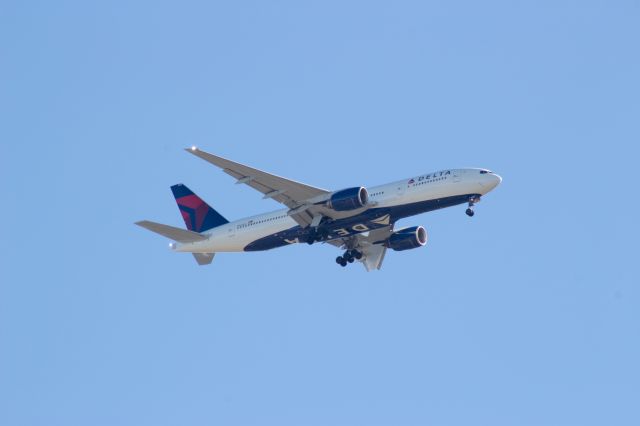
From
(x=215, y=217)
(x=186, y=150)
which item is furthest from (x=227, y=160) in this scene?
(x=215, y=217)

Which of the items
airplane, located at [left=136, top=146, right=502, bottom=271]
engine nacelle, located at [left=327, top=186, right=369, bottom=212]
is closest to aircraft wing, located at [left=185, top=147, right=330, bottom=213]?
airplane, located at [left=136, top=146, right=502, bottom=271]

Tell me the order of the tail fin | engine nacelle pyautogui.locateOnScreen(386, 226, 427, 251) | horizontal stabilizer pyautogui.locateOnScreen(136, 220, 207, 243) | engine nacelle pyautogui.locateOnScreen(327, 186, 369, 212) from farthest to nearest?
1. the tail fin
2. engine nacelle pyautogui.locateOnScreen(386, 226, 427, 251)
3. horizontal stabilizer pyautogui.locateOnScreen(136, 220, 207, 243)
4. engine nacelle pyautogui.locateOnScreen(327, 186, 369, 212)

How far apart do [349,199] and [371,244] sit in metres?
8.34

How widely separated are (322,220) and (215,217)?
7.95 meters

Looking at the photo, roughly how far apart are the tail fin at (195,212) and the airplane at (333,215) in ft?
0.26

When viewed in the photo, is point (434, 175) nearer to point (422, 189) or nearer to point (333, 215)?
point (422, 189)

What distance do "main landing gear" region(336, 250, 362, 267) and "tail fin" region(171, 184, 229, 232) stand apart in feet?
20.5

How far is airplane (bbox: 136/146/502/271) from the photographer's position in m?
51.0

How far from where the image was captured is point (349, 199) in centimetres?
5088

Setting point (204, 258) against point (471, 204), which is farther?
point (204, 258)

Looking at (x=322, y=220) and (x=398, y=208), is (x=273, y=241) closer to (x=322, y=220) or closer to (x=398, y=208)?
(x=322, y=220)

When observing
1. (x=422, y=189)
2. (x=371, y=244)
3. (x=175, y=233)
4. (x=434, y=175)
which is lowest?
(x=175, y=233)

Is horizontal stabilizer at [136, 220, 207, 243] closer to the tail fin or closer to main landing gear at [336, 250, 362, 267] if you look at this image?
the tail fin

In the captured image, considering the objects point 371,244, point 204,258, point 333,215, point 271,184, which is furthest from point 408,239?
point 204,258
